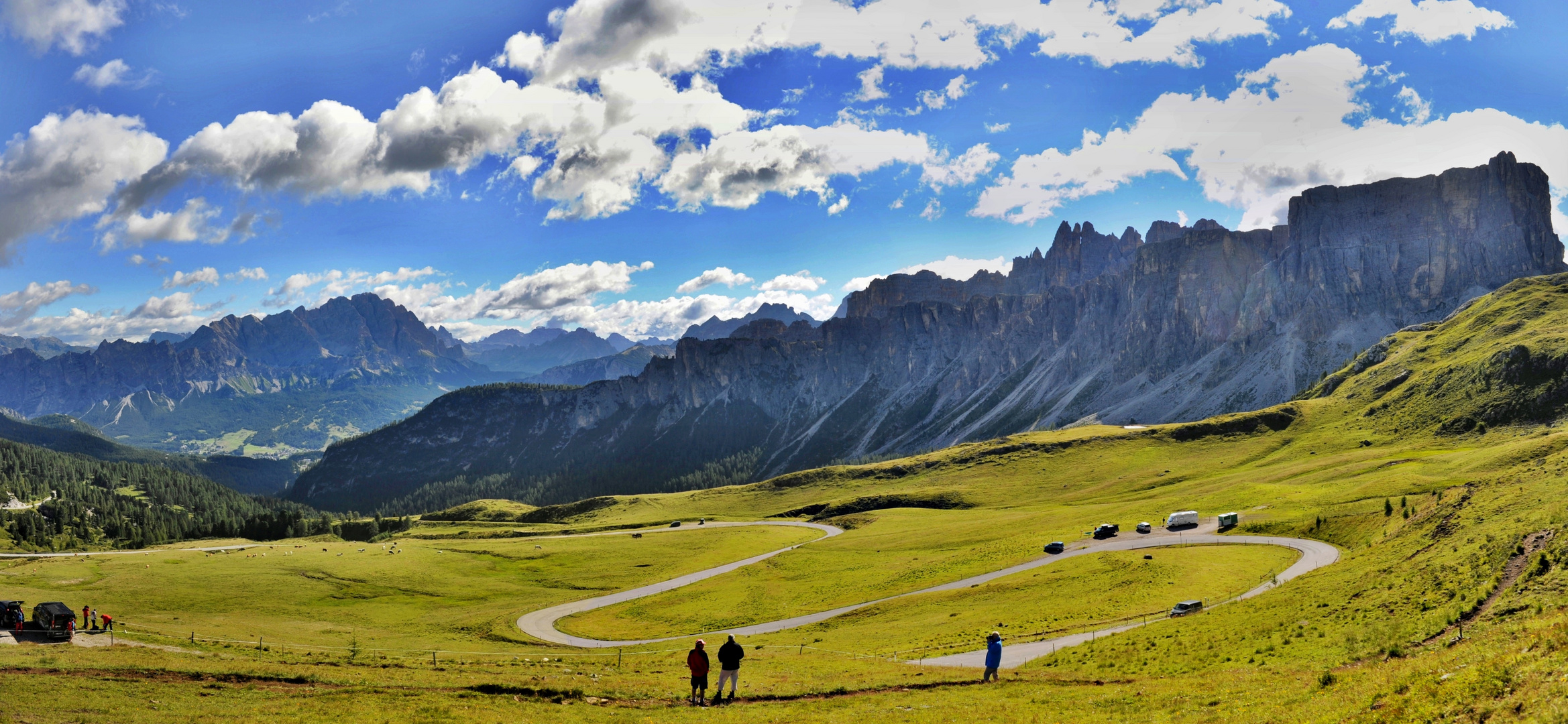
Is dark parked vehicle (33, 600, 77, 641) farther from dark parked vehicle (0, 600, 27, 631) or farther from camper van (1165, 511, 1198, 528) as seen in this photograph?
camper van (1165, 511, 1198, 528)

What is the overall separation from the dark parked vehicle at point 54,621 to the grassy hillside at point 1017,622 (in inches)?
221

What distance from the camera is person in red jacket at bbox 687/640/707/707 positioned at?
35344 mm

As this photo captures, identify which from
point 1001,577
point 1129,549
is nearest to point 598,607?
point 1001,577

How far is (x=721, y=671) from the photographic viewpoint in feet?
120

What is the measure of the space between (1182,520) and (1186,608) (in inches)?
1860

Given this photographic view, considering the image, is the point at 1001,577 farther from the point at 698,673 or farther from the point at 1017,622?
the point at 698,673

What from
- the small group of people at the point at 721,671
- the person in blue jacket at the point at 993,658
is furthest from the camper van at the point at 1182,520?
the small group of people at the point at 721,671

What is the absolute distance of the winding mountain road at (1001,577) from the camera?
2064 inches

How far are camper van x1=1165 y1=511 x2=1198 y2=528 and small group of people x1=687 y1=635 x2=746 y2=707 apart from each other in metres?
81.1

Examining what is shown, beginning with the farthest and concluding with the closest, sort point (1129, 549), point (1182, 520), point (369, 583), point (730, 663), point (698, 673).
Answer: point (369, 583) → point (1182, 520) → point (1129, 549) → point (730, 663) → point (698, 673)

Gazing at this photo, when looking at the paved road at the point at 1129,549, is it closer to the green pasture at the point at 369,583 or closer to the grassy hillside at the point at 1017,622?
Answer: the grassy hillside at the point at 1017,622

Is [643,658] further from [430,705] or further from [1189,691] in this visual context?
[1189,691]

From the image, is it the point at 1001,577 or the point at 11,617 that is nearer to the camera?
the point at 11,617

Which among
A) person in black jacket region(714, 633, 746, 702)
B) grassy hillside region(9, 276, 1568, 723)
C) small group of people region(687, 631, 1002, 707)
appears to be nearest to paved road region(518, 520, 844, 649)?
grassy hillside region(9, 276, 1568, 723)
